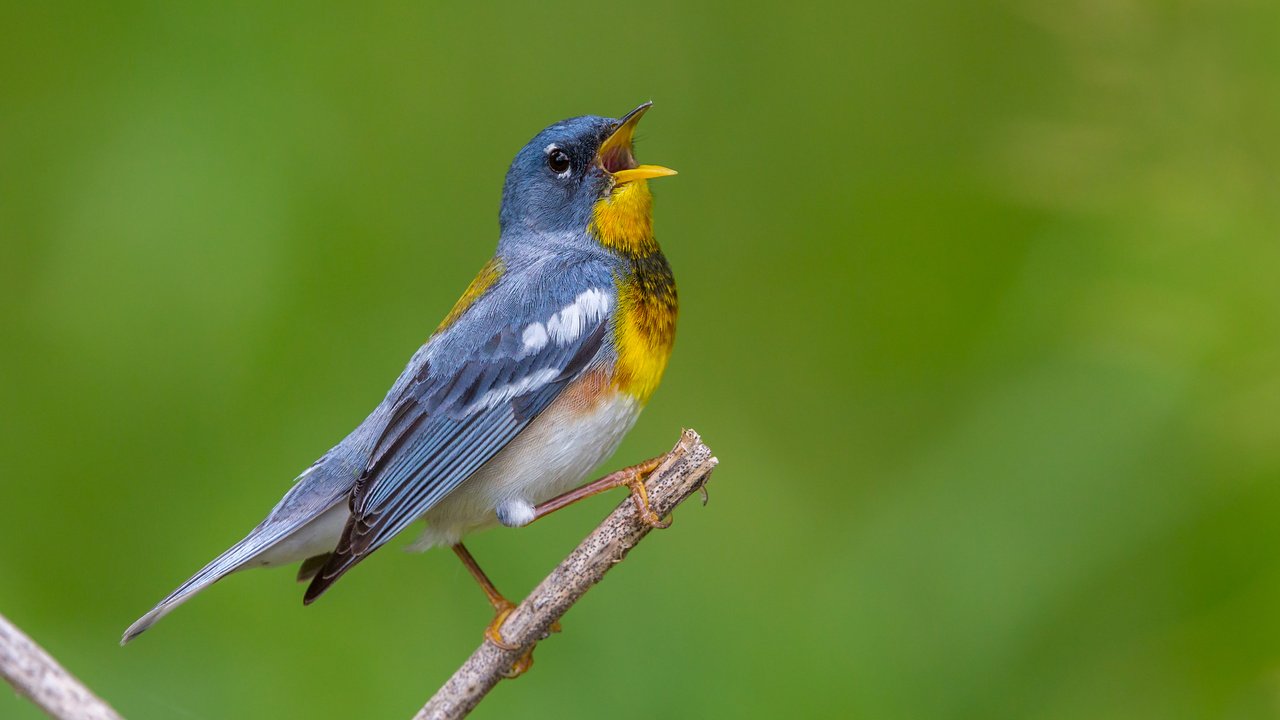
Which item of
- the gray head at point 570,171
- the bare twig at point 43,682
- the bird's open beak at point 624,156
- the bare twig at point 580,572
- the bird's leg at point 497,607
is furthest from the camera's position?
the gray head at point 570,171

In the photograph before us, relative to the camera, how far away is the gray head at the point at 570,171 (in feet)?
10.3

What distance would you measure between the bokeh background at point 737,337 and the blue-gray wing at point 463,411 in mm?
820

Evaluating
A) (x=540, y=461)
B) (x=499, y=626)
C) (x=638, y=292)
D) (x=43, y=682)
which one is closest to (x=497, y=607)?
(x=499, y=626)

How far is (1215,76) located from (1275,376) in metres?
0.76

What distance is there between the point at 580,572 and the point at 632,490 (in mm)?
220

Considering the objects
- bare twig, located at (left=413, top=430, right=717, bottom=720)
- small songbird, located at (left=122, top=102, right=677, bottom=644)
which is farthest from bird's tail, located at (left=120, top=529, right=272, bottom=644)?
bare twig, located at (left=413, top=430, right=717, bottom=720)

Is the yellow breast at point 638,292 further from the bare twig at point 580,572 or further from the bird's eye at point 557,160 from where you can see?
the bare twig at point 580,572

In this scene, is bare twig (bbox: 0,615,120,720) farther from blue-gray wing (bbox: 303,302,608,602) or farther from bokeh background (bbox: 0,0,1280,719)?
bokeh background (bbox: 0,0,1280,719)

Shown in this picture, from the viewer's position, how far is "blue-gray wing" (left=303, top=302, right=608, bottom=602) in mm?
2688

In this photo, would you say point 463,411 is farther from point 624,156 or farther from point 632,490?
point 624,156

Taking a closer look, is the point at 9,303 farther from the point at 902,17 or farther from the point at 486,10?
the point at 902,17

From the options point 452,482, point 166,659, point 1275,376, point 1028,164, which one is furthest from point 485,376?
point 1275,376

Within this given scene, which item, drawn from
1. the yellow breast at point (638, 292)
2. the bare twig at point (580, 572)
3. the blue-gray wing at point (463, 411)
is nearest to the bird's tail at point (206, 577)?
the blue-gray wing at point (463, 411)

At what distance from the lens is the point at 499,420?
278 centimetres
